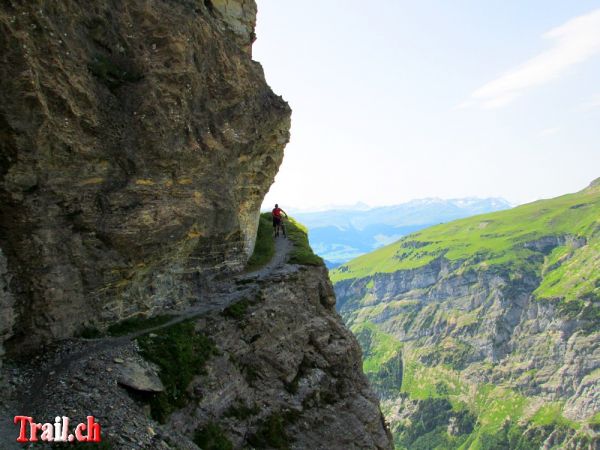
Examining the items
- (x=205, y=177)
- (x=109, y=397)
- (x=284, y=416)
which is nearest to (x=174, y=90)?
(x=205, y=177)

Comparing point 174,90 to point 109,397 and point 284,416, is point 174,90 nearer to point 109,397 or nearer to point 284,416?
point 109,397

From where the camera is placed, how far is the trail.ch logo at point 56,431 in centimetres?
1775

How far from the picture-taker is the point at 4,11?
21031mm

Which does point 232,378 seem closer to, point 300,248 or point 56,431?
point 56,431

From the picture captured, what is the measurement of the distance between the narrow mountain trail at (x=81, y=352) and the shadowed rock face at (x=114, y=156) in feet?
4.02

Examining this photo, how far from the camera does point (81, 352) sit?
2295cm

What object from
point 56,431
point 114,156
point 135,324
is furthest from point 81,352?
point 114,156

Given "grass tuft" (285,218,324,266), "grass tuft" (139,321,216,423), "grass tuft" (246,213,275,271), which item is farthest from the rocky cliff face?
"grass tuft" (246,213,275,271)

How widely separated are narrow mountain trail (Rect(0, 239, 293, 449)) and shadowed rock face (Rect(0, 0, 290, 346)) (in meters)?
1.23

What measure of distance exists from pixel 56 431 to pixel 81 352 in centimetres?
520

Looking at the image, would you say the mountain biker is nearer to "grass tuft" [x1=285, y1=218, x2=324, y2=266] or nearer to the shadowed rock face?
"grass tuft" [x1=285, y1=218, x2=324, y2=266]

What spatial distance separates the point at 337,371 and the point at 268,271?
9060mm

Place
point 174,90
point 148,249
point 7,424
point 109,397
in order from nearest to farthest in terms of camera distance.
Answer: point 7,424, point 109,397, point 148,249, point 174,90

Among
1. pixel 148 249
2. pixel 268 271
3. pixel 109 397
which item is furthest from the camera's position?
pixel 268 271
